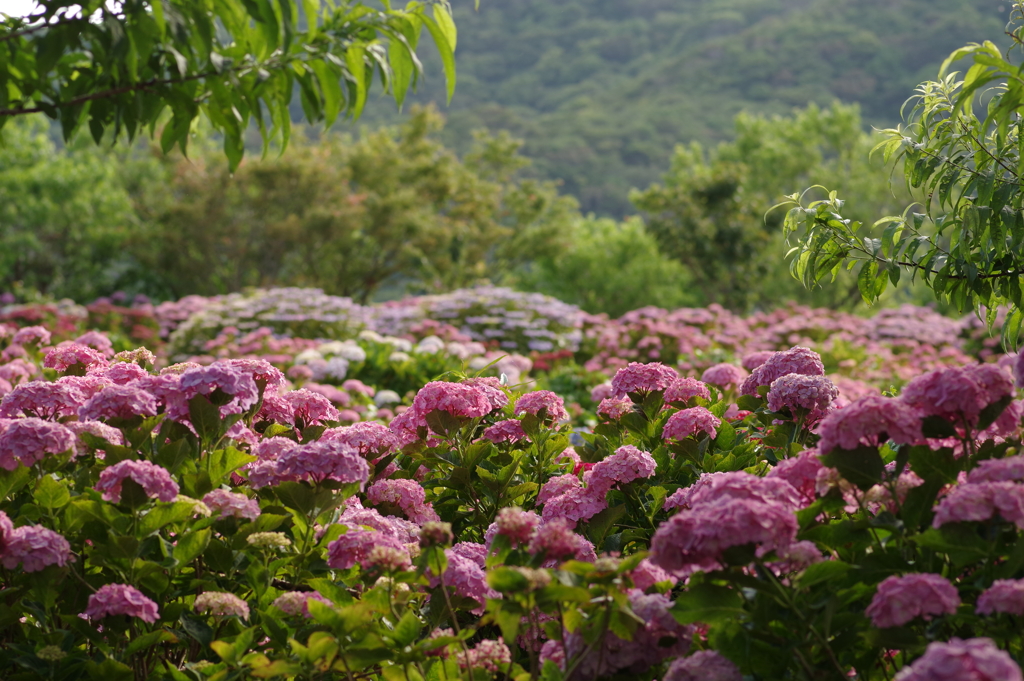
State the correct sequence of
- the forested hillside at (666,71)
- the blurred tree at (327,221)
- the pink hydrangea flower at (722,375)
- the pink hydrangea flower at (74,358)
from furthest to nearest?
1. the forested hillside at (666,71)
2. the blurred tree at (327,221)
3. the pink hydrangea flower at (722,375)
4. the pink hydrangea flower at (74,358)

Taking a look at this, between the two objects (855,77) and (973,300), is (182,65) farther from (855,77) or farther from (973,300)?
(855,77)

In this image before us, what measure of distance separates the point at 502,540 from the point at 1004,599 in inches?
36.6

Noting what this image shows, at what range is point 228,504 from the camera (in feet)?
6.41

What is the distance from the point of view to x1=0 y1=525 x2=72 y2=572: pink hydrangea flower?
1759 millimetres

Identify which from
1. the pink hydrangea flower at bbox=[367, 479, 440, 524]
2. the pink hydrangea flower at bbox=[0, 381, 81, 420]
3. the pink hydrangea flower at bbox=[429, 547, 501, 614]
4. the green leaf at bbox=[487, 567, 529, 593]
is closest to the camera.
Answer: the green leaf at bbox=[487, 567, 529, 593]

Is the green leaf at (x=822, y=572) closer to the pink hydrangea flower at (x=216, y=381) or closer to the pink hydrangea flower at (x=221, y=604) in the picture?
the pink hydrangea flower at (x=221, y=604)

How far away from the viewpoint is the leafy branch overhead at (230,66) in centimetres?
192

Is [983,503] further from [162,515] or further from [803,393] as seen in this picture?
[162,515]

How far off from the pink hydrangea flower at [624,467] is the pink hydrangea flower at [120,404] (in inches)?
46.3

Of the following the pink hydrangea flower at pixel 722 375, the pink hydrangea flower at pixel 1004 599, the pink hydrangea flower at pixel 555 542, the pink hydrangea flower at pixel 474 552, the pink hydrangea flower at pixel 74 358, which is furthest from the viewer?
the pink hydrangea flower at pixel 722 375

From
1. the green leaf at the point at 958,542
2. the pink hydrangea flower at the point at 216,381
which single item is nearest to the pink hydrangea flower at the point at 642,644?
the green leaf at the point at 958,542

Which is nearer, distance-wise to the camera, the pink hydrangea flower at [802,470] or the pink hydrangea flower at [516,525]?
the pink hydrangea flower at [516,525]

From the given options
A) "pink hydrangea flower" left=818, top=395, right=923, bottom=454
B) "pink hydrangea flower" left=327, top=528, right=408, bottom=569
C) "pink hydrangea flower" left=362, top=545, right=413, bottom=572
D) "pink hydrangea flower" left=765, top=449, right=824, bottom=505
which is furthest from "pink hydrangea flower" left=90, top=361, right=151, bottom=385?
"pink hydrangea flower" left=818, top=395, right=923, bottom=454

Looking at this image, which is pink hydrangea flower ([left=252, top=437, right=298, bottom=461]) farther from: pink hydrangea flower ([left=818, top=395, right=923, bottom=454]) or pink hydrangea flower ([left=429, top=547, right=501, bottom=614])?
pink hydrangea flower ([left=818, top=395, right=923, bottom=454])
